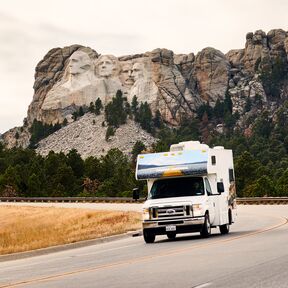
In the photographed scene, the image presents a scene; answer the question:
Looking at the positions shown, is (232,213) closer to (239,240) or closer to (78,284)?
(239,240)

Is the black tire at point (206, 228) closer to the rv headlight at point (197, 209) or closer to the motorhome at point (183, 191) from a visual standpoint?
the motorhome at point (183, 191)

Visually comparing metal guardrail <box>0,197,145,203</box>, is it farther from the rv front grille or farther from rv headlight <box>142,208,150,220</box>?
the rv front grille

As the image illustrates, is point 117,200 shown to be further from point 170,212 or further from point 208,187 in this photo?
point 170,212

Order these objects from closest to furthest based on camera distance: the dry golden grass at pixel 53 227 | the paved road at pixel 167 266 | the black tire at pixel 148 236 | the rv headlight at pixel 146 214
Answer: the paved road at pixel 167 266 → the rv headlight at pixel 146 214 → the black tire at pixel 148 236 → the dry golden grass at pixel 53 227

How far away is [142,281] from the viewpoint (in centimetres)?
1295

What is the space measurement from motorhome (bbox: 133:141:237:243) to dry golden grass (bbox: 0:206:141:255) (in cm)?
345

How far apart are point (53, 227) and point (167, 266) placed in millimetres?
25716

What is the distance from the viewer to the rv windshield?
24641 millimetres

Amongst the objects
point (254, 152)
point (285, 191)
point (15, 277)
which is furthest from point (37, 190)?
Answer: point (15, 277)

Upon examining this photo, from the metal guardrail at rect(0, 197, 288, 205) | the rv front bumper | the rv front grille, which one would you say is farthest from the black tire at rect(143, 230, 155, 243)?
the metal guardrail at rect(0, 197, 288, 205)

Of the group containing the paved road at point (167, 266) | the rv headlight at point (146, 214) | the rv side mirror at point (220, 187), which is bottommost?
the paved road at point (167, 266)

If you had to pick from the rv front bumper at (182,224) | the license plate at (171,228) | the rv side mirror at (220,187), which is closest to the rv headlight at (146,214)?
the rv front bumper at (182,224)

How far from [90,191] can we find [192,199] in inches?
3954

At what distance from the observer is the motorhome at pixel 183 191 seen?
23891 mm
